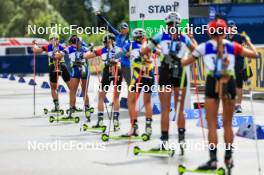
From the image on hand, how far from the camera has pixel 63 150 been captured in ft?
50.4

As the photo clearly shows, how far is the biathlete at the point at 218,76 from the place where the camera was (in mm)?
11516

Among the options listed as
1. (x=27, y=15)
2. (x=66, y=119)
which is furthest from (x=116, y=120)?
(x=27, y=15)

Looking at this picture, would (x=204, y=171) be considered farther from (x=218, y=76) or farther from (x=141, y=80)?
(x=141, y=80)

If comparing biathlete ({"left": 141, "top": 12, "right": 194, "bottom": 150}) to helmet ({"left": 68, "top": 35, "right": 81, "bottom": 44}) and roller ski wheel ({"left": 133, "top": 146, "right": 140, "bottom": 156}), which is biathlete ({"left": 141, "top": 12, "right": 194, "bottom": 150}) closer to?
roller ski wheel ({"left": 133, "top": 146, "right": 140, "bottom": 156})

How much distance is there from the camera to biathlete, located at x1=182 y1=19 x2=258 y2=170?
11516 mm

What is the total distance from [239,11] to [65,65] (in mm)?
23369

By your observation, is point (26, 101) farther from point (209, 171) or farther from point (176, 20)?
point (209, 171)

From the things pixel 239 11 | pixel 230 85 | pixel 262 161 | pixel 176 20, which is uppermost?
pixel 239 11

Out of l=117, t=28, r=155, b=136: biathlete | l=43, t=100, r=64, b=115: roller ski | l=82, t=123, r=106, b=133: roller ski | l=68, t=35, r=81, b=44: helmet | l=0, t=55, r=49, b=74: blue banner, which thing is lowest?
l=82, t=123, r=106, b=133: roller ski

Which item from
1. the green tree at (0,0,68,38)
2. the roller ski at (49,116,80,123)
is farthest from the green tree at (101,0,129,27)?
the roller ski at (49,116,80,123)

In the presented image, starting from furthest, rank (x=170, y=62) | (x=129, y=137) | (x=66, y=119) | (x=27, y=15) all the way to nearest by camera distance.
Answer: (x=27, y=15)
(x=66, y=119)
(x=129, y=137)
(x=170, y=62)

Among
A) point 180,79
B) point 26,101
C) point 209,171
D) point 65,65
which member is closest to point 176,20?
point 180,79

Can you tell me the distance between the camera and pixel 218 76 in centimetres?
1156

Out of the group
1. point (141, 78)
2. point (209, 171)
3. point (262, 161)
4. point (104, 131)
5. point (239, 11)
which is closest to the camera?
point (209, 171)
